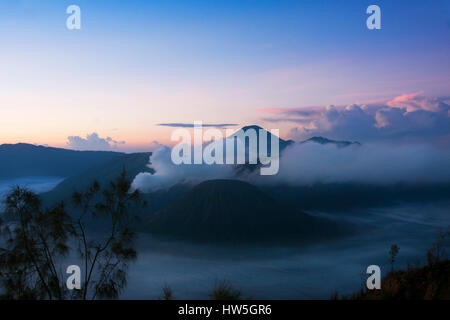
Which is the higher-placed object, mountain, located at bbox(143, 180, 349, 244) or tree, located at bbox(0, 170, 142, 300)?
tree, located at bbox(0, 170, 142, 300)

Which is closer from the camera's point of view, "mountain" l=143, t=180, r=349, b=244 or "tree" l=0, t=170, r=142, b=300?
"tree" l=0, t=170, r=142, b=300

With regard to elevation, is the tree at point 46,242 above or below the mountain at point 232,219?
above

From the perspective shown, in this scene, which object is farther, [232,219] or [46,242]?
[232,219]

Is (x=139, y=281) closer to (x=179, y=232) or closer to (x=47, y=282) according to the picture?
(x=179, y=232)

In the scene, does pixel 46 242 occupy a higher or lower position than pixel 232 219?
higher

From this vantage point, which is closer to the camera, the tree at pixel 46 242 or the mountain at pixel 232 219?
the tree at pixel 46 242
